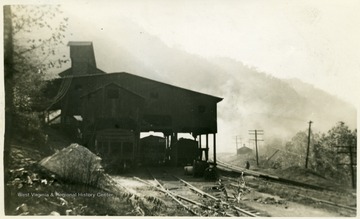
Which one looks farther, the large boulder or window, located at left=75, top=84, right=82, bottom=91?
window, located at left=75, top=84, right=82, bottom=91

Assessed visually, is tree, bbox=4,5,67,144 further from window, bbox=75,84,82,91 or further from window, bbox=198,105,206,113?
window, bbox=198,105,206,113

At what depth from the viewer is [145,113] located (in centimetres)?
1418

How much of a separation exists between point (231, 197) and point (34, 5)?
8060mm

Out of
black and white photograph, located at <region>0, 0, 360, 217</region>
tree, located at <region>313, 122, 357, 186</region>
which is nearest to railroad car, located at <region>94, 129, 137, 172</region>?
black and white photograph, located at <region>0, 0, 360, 217</region>

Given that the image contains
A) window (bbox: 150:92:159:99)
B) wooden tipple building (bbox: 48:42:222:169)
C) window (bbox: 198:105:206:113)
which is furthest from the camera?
window (bbox: 150:92:159:99)

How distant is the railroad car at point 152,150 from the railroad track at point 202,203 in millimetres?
4809

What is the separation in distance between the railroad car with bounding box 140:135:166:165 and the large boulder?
6.21 m

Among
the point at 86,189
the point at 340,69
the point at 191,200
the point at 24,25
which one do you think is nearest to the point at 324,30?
the point at 340,69

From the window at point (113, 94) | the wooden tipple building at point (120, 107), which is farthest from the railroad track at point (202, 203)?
the window at point (113, 94)

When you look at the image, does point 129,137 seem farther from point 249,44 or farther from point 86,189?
point 249,44

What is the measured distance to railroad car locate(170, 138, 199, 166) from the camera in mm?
17188

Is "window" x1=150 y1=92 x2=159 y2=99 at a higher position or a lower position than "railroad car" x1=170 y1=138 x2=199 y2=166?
higher

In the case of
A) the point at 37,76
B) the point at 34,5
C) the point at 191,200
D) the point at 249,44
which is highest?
the point at 34,5

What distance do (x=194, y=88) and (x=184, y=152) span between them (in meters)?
6.43
